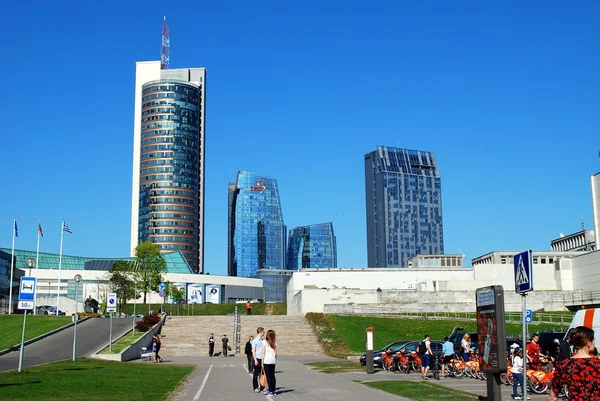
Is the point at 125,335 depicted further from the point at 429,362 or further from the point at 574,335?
the point at 574,335

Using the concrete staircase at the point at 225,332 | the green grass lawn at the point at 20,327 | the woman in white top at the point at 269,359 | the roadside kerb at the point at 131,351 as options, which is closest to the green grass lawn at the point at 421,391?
the woman in white top at the point at 269,359

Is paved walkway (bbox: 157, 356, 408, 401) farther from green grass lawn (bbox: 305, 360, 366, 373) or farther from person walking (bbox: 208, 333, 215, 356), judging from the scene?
person walking (bbox: 208, 333, 215, 356)

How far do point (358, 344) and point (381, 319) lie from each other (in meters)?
10.7

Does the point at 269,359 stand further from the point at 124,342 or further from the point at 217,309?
the point at 217,309

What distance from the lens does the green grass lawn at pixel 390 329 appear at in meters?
51.7

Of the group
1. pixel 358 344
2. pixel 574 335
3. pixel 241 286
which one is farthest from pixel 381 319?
pixel 241 286

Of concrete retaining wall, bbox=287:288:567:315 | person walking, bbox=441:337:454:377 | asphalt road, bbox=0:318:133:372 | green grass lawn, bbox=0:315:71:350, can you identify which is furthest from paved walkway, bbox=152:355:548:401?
concrete retaining wall, bbox=287:288:567:315

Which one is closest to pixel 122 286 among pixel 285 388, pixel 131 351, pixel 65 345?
pixel 65 345

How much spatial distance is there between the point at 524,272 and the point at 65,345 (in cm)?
3961

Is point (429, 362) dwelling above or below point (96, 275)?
below

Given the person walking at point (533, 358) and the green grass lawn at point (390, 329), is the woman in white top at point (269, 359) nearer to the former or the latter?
the person walking at point (533, 358)

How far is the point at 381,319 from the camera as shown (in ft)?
201

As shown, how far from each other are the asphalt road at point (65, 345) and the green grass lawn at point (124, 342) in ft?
2.84

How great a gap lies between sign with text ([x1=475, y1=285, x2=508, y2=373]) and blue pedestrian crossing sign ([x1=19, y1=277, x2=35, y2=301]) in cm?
1843
